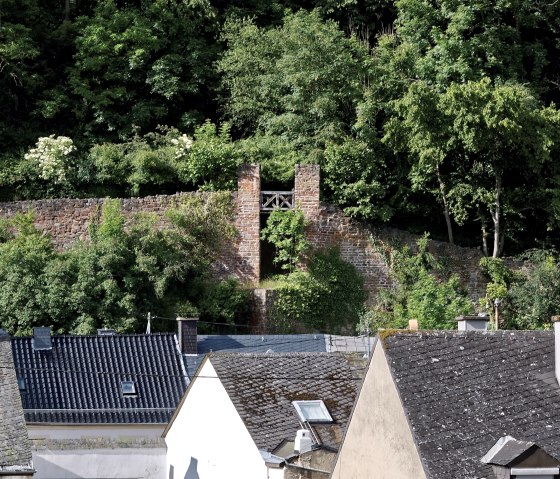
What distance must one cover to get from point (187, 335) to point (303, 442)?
977cm

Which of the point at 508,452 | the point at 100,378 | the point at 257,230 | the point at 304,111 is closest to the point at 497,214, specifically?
the point at 304,111

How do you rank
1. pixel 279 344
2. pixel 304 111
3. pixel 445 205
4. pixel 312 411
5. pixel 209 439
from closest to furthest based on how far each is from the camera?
pixel 312 411, pixel 209 439, pixel 279 344, pixel 445 205, pixel 304 111

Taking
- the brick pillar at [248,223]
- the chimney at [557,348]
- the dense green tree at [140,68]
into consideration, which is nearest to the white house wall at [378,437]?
the chimney at [557,348]

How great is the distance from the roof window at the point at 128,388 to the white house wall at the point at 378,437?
38.1 ft

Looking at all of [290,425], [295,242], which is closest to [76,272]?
[295,242]

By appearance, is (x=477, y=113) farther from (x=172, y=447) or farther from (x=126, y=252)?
(x=172, y=447)

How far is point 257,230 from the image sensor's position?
37.8 metres

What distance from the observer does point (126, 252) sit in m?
35.8

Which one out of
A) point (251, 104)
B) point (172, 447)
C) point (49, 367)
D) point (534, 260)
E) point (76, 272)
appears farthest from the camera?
point (251, 104)

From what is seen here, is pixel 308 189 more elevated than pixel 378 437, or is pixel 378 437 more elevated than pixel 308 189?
pixel 308 189

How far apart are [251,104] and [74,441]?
45.1 feet

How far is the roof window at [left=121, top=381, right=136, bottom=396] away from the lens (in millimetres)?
29672

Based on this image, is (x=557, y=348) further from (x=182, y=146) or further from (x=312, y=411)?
(x=182, y=146)

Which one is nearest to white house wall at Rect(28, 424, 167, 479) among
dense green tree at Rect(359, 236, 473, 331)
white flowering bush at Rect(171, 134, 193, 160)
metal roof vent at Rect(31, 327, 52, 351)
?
metal roof vent at Rect(31, 327, 52, 351)
